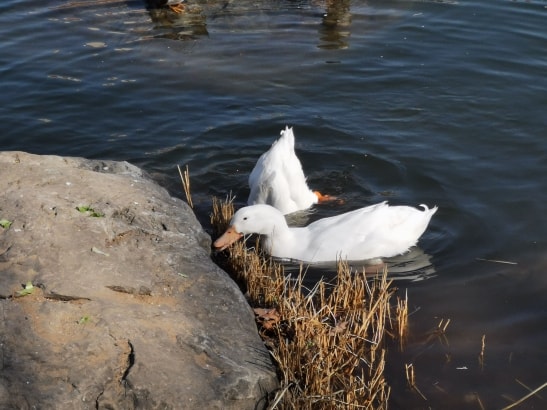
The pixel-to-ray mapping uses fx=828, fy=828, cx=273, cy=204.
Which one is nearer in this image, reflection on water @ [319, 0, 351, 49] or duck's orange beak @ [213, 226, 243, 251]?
duck's orange beak @ [213, 226, 243, 251]

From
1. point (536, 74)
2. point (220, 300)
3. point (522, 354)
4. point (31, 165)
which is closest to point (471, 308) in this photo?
point (522, 354)

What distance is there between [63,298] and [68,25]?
9.12 metres

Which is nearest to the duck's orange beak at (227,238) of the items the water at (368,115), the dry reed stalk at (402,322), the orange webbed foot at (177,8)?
the water at (368,115)

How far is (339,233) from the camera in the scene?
6.86 metres

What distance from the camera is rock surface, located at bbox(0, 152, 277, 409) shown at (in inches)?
167

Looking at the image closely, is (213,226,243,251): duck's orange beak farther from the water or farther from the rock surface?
the water

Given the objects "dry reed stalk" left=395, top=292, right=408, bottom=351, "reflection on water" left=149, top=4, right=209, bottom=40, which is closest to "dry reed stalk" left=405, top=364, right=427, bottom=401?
"dry reed stalk" left=395, top=292, right=408, bottom=351

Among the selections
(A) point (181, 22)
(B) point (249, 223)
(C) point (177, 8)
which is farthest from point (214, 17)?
(B) point (249, 223)

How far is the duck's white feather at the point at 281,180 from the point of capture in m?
7.44

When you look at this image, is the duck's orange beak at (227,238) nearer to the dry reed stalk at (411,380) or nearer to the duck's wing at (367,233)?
the duck's wing at (367,233)

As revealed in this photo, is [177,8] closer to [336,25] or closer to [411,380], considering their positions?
[336,25]

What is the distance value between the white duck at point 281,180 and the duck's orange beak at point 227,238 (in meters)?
0.89

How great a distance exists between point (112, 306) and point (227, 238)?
1.98 metres

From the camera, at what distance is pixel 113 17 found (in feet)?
43.4
